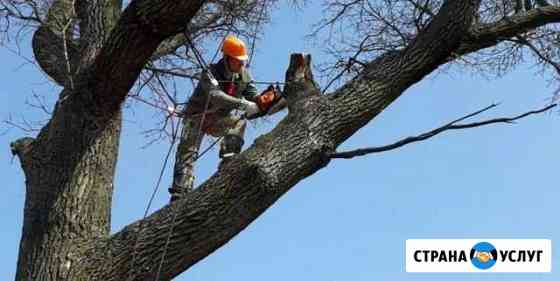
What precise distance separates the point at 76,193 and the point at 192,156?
1333 mm

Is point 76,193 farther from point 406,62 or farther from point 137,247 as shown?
point 406,62

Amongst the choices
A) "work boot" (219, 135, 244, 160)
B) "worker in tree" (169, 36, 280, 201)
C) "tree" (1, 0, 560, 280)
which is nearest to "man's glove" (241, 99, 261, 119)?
"worker in tree" (169, 36, 280, 201)

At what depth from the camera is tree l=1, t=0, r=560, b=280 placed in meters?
3.74

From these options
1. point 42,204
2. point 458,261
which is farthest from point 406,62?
point 458,261

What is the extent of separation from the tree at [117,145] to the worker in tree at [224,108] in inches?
31.4

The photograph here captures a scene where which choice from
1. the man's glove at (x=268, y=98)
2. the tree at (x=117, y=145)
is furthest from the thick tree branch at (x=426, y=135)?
the man's glove at (x=268, y=98)

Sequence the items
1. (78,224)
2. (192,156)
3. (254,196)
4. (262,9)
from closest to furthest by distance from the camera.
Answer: (254,196)
(78,224)
(192,156)
(262,9)

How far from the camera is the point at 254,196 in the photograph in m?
3.75

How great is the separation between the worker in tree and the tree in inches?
31.4

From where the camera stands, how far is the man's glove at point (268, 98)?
5156mm

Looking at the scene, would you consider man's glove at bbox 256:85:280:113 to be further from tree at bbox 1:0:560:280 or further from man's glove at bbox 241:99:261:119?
tree at bbox 1:0:560:280

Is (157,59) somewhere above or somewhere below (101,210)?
above

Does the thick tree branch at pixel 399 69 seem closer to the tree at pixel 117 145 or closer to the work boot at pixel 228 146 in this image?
the tree at pixel 117 145

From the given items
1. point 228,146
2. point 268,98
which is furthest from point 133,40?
point 228,146
